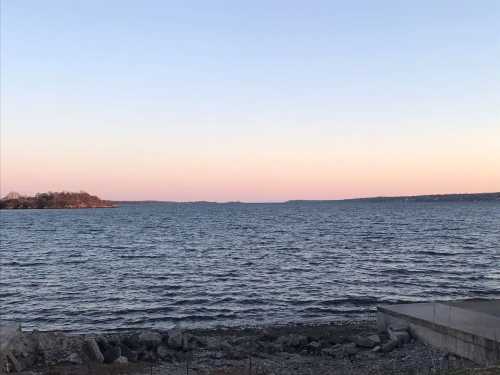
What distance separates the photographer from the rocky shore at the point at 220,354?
41.6 ft

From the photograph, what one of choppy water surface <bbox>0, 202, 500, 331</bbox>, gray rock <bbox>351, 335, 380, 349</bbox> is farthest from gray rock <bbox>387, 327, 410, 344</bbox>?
choppy water surface <bbox>0, 202, 500, 331</bbox>

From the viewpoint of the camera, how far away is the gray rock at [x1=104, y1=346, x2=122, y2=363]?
44.5ft

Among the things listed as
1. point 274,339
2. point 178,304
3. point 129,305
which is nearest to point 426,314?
point 274,339

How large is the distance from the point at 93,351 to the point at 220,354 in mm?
3251

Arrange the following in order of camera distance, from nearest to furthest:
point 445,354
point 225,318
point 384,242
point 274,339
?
point 445,354 < point 274,339 < point 225,318 < point 384,242

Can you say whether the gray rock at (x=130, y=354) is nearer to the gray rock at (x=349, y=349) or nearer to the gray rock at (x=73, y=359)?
the gray rock at (x=73, y=359)

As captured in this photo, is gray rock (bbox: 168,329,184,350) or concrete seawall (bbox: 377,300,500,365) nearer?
concrete seawall (bbox: 377,300,500,365)

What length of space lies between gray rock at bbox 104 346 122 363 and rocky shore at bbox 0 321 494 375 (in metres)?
0.02

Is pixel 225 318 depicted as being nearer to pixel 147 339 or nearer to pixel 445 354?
pixel 147 339

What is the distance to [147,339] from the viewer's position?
50.4ft

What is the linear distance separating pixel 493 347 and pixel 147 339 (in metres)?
9.02

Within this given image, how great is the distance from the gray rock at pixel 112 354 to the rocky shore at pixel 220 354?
2 centimetres

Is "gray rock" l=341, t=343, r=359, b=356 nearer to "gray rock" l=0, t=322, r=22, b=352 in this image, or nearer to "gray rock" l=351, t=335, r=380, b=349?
"gray rock" l=351, t=335, r=380, b=349

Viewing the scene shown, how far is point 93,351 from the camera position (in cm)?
1375
